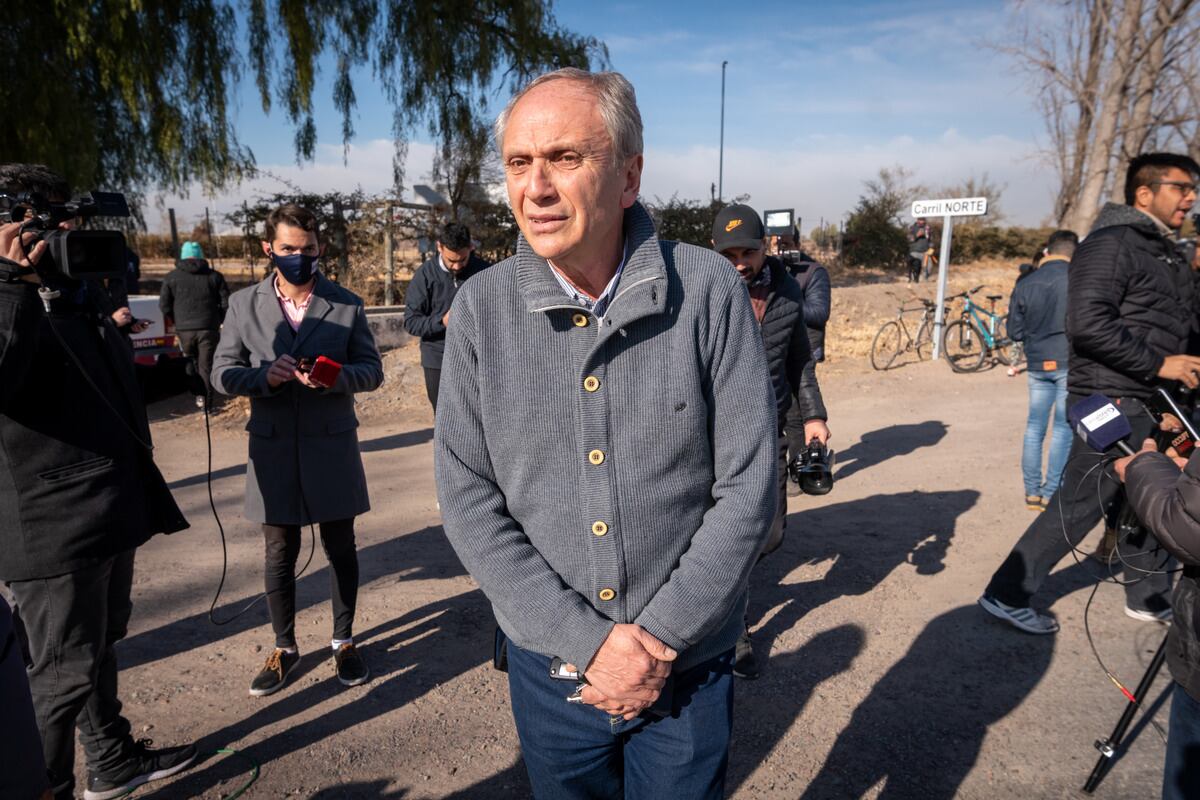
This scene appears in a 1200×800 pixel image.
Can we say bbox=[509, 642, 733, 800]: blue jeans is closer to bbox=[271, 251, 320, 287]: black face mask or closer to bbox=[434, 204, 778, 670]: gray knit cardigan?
bbox=[434, 204, 778, 670]: gray knit cardigan

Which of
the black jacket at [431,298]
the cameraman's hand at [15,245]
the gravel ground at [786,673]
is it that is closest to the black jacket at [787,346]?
the gravel ground at [786,673]

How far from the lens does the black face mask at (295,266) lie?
334 centimetres

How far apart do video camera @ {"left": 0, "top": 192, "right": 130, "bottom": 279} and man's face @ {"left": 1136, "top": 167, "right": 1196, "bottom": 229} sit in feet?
14.3

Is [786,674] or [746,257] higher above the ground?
[746,257]

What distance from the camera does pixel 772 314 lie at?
11.7 ft

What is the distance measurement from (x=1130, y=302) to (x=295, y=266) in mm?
3919

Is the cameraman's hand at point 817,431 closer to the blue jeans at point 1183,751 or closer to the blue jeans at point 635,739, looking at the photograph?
the blue jeans at point 1183,751

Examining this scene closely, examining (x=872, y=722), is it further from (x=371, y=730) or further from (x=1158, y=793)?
(x=371, y=730)

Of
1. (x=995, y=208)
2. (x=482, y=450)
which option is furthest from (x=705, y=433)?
(x=995, y=208)

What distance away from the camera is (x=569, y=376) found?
5.13 feet

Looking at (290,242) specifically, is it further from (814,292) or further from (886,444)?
(886,444)

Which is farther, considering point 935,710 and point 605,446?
point 935,710

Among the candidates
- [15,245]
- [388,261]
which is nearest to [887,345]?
[388,261]

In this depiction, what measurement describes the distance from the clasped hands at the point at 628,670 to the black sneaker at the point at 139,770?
222 centimetres
